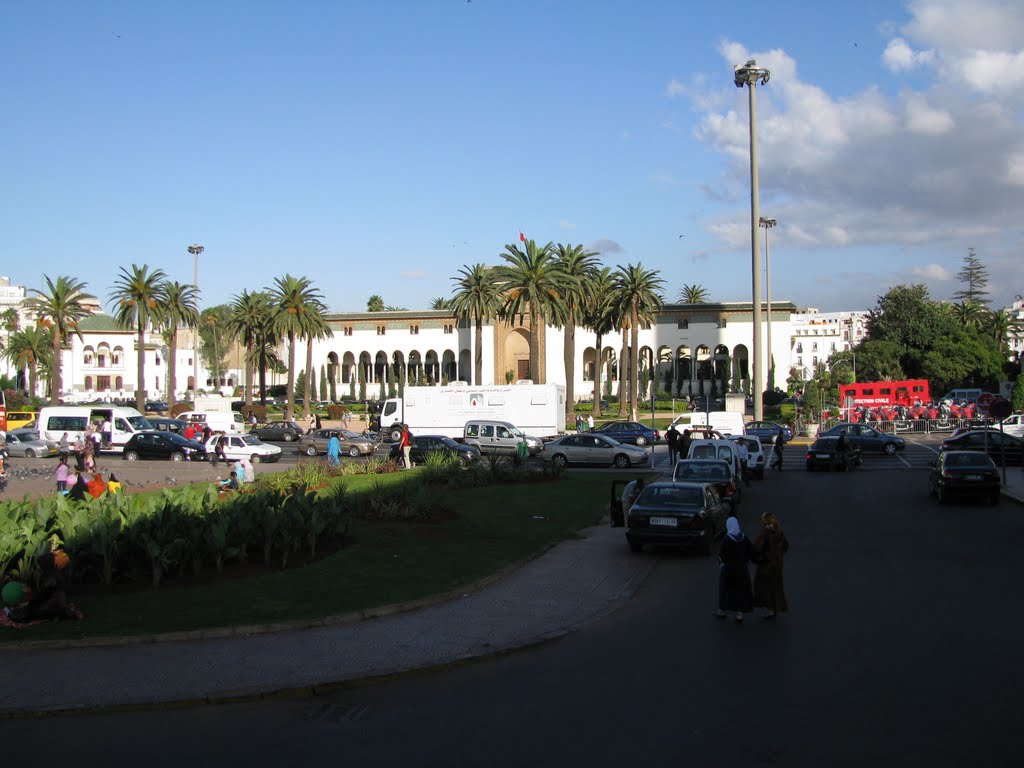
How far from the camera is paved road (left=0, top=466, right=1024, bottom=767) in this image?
695 centimetres

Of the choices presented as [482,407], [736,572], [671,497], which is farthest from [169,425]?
[736,572]

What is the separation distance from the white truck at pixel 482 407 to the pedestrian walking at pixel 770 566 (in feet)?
117

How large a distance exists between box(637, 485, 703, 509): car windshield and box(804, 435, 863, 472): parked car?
19854 mm

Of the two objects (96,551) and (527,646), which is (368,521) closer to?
(96,551)

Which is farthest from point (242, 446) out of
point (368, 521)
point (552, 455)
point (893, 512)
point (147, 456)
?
point (893, 512)

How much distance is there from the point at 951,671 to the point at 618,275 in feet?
203

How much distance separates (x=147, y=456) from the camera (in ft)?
129

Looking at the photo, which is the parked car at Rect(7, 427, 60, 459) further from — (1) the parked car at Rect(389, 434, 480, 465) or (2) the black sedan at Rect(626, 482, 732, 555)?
(2) the black sedan at Rect(626, 482, 732, 555)

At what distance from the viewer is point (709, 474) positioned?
2192cm

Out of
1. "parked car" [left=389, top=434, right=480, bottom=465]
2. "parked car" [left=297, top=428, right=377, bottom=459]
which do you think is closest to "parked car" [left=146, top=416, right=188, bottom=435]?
"parked car" [left=297, top=428, right=377, bottom=459]

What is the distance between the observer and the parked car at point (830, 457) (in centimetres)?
3481

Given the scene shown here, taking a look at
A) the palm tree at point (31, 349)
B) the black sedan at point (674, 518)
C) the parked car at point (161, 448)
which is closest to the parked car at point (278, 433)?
the parked car at point (161, 448)

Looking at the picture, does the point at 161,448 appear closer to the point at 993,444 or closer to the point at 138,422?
the point at 138,422

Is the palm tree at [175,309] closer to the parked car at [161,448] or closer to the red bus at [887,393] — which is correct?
the parked car at [161,448]
